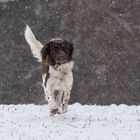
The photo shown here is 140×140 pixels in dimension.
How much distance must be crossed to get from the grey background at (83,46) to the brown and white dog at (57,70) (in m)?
18.2

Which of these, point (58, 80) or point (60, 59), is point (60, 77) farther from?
point (60, 59)

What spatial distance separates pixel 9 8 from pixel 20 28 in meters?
1.31

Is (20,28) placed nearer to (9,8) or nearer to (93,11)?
(9,8)

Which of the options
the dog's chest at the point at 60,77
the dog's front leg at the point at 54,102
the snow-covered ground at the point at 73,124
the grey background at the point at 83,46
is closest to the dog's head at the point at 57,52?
the dog's chest at the point at 60,77

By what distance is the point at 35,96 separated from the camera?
33.0m

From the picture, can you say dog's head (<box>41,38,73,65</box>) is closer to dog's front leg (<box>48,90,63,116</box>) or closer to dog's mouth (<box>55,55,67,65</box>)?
dog's mouth (<box>55,55,67,65</box>)

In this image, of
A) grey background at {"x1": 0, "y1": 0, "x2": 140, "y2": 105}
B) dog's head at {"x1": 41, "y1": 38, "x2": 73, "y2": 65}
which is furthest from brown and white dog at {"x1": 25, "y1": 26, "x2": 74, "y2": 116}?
grey background at {"x1": 0, "y1": 0, "x2": 140, "y2": 105}

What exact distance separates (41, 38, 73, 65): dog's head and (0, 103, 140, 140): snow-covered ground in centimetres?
122

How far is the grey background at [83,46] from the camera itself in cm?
3284

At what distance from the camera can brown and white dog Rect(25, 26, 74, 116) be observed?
1342 cm

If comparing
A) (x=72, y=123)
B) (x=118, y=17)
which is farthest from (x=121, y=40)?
(x=72, y=123)

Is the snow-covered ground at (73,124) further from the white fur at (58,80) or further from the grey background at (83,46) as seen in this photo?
the grey background at (83,46)

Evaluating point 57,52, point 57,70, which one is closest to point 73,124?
point 57,70

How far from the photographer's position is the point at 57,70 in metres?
Answer: 13.6
